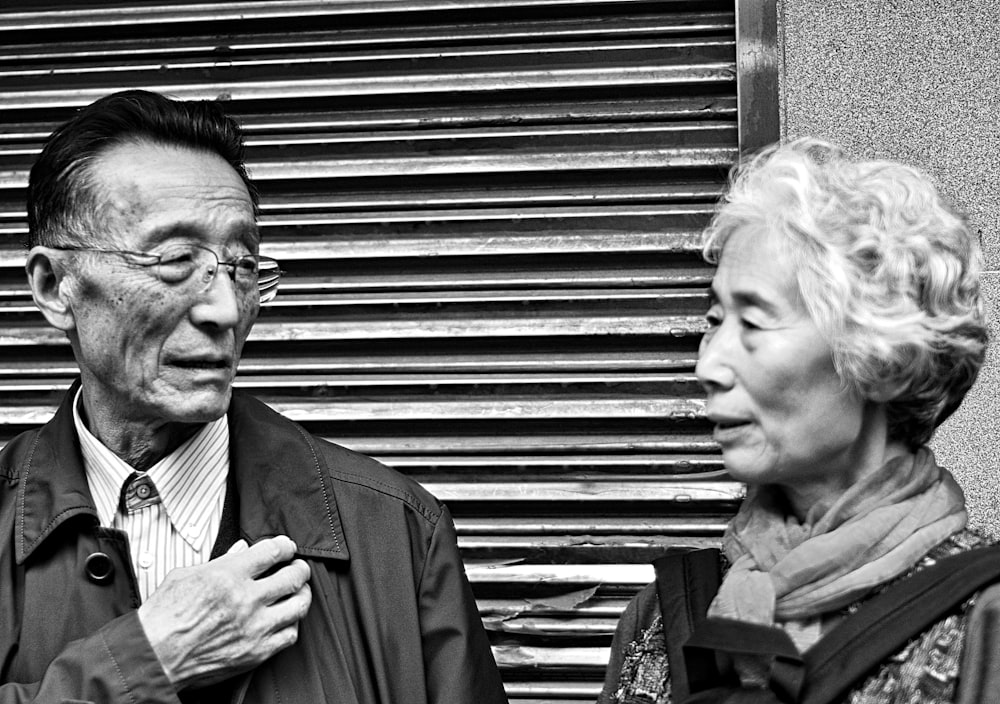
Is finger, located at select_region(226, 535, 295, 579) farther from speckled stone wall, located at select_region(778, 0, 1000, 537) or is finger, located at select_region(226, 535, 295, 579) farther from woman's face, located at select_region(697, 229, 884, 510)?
speckled stone wall, located at select_region(778, 0, 1000, 537)

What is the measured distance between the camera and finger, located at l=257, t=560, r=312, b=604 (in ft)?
7.41

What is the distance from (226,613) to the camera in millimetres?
2189

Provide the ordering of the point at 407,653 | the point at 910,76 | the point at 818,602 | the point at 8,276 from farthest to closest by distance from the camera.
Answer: the point at 8,276, the point at 910,76, the point at 407,653, the point at 818,602

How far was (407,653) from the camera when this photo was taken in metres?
2.38

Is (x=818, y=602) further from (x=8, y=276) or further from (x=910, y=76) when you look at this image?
(x=8, y=276)

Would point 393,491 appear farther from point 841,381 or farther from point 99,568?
point 841,381

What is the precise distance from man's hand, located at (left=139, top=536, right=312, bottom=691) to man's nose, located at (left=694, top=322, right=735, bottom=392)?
2.80 ft

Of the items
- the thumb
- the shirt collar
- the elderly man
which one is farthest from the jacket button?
the thumb

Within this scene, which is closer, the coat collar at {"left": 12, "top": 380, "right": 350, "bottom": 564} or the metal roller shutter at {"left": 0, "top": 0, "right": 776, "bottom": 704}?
the coat collar at {"left": 12, "top": 380, "right": 350, "bottom": 564}

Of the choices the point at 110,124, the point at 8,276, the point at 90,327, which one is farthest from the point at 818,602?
the point at 8,276

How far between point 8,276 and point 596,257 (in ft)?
5.87

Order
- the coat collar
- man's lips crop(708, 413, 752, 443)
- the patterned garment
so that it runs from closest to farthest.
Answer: the patterned garment
man's lips crop(708, 413, 752, 443)
the coat collar

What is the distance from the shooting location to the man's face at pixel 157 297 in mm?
2402

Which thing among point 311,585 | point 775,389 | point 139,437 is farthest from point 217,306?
point 775,389
